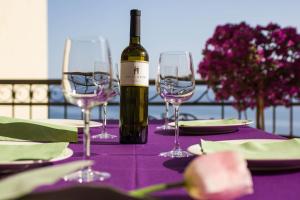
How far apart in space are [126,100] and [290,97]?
3.75 m

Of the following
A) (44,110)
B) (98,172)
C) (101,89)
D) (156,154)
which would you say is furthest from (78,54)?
(44,110)

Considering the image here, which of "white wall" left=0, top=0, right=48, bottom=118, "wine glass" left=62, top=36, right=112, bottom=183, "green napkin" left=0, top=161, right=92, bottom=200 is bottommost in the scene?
"green napkin" left=0, top=161, right=92, bottom=200

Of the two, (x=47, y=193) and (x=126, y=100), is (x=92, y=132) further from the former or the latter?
(x=47, y=193)

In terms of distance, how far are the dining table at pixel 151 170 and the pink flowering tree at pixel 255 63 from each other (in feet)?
10.7

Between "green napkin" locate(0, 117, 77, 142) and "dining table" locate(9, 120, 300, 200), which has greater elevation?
"green napkin" locate(0, 117, 77, 142)

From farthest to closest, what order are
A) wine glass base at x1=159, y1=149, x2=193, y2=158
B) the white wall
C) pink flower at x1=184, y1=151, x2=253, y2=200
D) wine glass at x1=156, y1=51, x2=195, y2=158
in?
the white wall
wine glass at x1=156, y1=51, x2=195, y2=158
wine glass base at x1=159, y1=149, x2=193, y2=158
pink flower at x1=184, y1=151, x2=253, y2=200

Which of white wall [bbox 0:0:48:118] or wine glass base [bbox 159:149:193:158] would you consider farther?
white wall [bbox 0:0:48:118]

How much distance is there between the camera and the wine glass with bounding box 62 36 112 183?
3.01 feet

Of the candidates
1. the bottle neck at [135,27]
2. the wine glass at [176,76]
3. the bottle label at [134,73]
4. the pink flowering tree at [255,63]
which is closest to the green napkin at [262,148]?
the wine glass at [176,76]

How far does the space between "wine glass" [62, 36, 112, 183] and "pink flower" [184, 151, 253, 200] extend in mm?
456

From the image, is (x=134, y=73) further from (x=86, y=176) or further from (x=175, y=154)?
(x=86, y=176)

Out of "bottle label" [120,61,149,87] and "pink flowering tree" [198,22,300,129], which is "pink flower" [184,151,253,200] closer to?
"bottle label" [120,61,149,87]

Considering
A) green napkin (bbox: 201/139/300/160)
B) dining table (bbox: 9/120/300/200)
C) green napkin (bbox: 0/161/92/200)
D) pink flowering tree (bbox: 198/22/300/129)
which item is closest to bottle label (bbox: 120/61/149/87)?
dining table (bbox: 9/120/300/200)

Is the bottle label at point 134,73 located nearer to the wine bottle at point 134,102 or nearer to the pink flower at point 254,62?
the wine bottle at point 134,102
